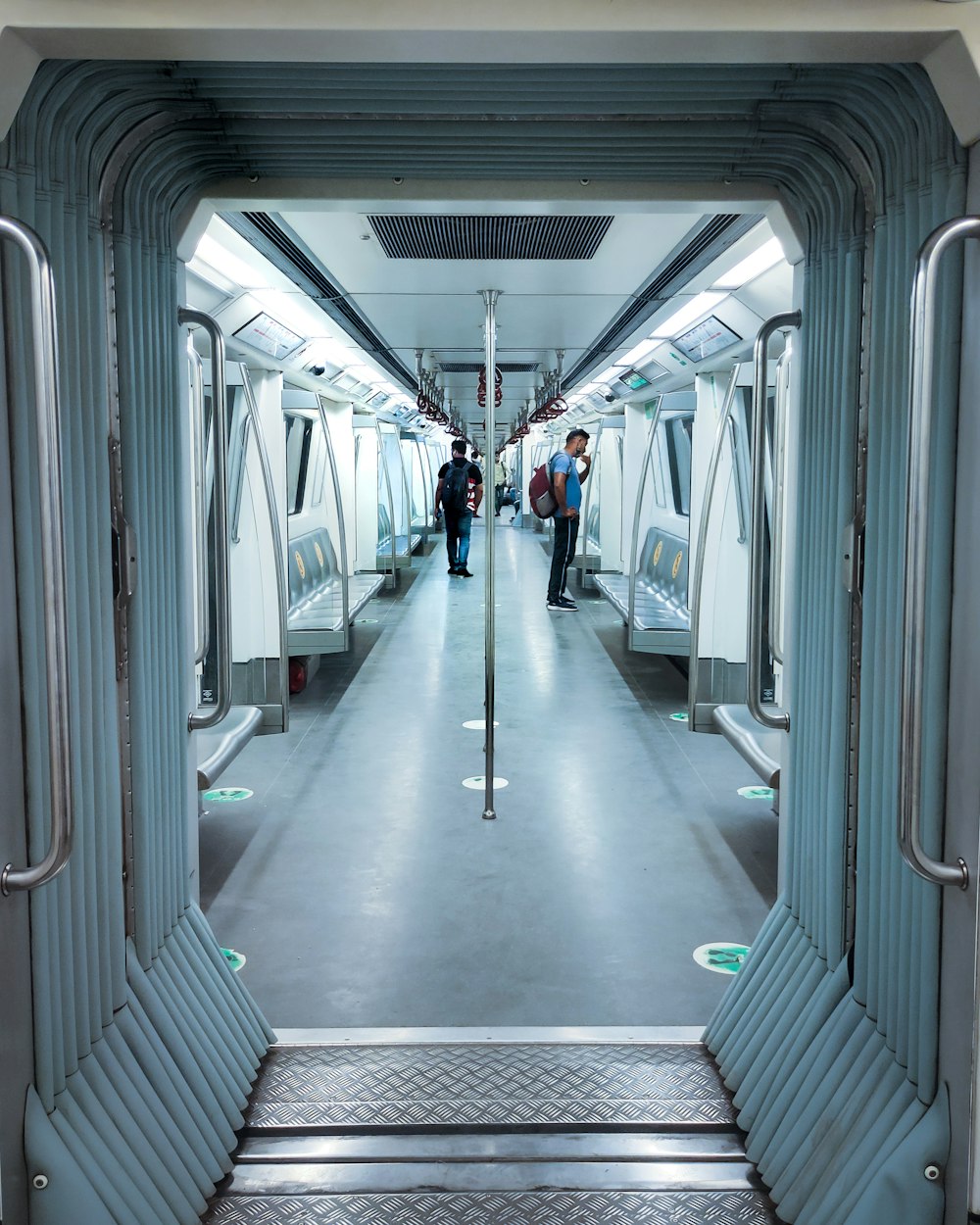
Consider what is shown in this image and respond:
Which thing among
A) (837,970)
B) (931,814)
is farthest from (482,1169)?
(931,814)

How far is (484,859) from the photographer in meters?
4.89

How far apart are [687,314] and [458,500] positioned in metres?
8.25

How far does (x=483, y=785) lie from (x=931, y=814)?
4.08 metres

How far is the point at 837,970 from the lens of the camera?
256cm

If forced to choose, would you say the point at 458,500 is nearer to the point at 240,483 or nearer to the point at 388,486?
the point at 388,486

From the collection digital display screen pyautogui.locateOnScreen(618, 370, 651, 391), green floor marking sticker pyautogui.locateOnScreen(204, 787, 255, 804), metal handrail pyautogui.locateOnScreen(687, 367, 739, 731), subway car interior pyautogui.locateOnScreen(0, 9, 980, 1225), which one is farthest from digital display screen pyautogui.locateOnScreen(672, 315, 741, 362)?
green floor marking sticker pyautogui.locateOnScreen(204, 787, 255, 804)

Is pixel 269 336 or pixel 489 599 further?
pixel 269 336

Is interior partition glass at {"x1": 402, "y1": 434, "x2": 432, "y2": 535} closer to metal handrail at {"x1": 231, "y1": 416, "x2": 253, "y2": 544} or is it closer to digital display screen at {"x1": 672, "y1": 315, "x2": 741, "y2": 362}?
digital display screen at {"x1": 672, "y1": 315, "x2": 741, "y2": 362}

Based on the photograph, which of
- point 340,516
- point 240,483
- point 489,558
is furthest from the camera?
point 340,516

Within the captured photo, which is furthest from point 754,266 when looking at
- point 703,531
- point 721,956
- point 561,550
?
point 561,550

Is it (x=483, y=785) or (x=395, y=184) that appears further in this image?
(x=483, y=785)

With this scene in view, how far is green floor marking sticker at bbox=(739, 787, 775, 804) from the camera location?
224 inches

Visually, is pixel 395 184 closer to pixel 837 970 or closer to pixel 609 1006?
pixel 837 970

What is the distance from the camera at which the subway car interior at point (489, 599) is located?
1867mm
